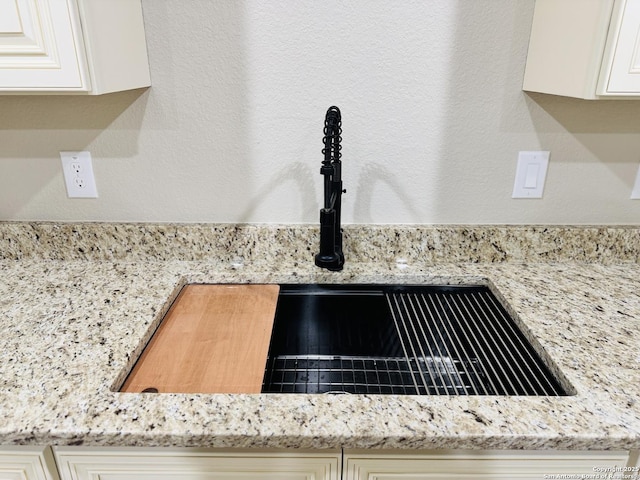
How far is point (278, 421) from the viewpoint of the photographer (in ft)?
2.29

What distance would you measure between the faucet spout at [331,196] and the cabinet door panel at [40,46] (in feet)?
1.62

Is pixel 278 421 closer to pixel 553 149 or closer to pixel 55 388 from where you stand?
pixel 55 388

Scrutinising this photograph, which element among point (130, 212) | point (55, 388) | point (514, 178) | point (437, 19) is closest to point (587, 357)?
point (514, 178)

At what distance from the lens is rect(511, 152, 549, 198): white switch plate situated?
3.85 ft

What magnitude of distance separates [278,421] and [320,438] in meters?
0.07

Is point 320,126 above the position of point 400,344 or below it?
above

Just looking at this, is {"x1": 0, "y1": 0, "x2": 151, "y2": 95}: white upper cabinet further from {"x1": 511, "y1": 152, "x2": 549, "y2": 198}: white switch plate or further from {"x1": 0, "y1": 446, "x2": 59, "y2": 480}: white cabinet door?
{"x1": 511, "y1": 152, "x2": 549, "y2": 198}: white switch plate

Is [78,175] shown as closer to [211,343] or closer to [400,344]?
[211,343]

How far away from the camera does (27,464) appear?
2.42ft

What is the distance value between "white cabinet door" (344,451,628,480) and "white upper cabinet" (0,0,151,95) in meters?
0.83

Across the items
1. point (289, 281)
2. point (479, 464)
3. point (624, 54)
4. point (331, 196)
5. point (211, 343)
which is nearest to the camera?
point (479, 464)

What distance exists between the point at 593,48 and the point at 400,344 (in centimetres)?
73

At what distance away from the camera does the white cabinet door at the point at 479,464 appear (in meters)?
0.72

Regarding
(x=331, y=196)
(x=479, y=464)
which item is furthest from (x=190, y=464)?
(x=331, y=196)
